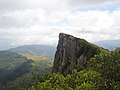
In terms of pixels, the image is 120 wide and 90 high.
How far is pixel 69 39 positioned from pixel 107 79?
140 metres

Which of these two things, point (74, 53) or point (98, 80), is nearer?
point (98, 80)

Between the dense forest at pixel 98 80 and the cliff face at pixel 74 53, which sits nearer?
the dense forest at pixel 98 80

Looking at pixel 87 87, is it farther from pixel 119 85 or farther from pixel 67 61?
pixel 67 61

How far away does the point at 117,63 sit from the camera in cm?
5984

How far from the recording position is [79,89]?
5356 centimetres

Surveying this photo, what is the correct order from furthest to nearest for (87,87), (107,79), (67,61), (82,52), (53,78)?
(67,61), (82,52), (53,78), (107,79), (87,87)

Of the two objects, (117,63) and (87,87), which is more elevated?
(117,63)

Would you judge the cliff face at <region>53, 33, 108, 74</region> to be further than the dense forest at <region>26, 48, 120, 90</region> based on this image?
Yes

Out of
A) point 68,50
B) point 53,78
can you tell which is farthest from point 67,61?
point 53,78

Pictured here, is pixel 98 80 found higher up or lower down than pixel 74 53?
lower down

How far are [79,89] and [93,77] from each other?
1047 centimetres

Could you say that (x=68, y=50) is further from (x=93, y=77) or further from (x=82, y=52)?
(x=93, y=77)

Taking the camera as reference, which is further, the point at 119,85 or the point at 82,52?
the point at 82,52

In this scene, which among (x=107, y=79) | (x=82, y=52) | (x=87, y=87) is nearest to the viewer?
(x=87, y=87)
